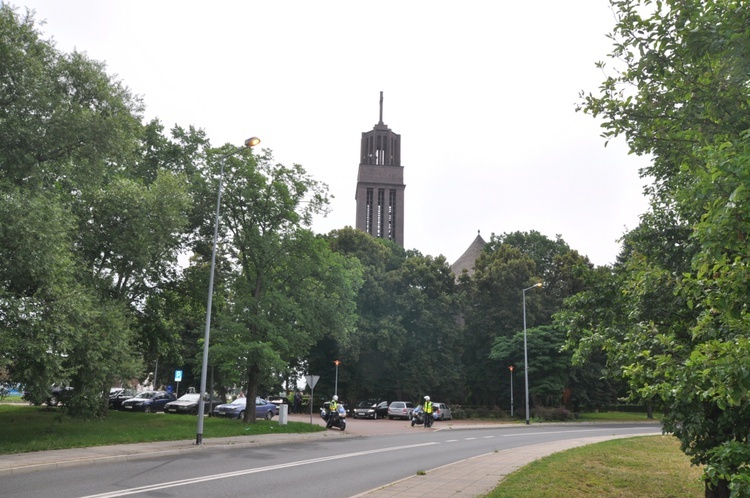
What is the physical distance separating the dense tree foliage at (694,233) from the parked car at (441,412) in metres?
31.0

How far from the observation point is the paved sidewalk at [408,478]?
10.4m

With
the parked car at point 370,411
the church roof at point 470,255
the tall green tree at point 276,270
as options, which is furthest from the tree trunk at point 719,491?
the church roof at point 470,255

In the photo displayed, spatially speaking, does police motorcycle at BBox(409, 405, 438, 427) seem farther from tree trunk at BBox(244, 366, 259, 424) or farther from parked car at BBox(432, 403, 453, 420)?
tree trunk at BBox(244, 366, 259, 424)

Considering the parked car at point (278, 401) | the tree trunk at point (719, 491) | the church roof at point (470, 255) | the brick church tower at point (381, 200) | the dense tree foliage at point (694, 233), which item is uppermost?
the brick church tower at point (381, 200)

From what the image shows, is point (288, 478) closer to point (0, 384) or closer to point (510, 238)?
point (0, 384)

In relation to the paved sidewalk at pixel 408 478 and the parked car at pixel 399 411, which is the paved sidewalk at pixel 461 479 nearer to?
the paved sidewalk at pixel 408 478

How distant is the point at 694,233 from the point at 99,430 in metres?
21.7

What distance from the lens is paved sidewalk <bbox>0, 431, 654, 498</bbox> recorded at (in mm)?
10414

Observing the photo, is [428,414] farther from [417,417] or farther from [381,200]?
[381,200]

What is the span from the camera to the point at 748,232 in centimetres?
399

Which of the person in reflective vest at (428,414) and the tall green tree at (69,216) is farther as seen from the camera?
the person in reflective vest at (428,414)

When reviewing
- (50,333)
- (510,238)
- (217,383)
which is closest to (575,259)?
(510,238)

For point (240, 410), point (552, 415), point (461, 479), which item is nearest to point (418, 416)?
point (240, 410)

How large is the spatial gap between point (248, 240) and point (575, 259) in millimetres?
37539
